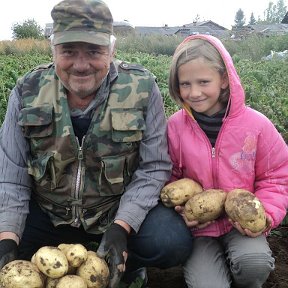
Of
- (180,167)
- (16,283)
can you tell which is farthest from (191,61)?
(16,283)

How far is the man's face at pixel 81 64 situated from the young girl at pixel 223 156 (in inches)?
17.9

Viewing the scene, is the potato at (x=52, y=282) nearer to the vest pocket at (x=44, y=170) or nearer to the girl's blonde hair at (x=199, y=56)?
the vest pocket at (x=44, y=170)

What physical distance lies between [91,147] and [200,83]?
2.42ft

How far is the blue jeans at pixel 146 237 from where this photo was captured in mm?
2740

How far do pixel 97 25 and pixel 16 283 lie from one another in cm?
142

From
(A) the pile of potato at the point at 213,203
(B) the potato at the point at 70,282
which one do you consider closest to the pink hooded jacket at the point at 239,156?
(A) the pile of potato at the point at 213,203

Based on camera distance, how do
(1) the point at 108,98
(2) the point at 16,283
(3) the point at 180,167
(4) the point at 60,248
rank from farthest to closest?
(3) the point at 180,167 → (1) the point at 108,98 → (4) the point at 60,248 → (2) the point at 16,283

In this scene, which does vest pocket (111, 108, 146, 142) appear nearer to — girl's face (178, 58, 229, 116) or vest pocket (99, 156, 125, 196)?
vest pocket (99, 156, 125, 196)

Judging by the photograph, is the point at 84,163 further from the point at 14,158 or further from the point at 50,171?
the point at 14,158

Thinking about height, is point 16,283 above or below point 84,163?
below

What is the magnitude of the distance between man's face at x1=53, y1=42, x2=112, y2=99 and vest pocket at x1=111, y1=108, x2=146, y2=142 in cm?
22

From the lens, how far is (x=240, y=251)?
2.67 meters

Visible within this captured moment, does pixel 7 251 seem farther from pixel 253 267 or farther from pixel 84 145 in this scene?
pixel 253 267

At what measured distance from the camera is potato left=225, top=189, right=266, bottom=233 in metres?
2.58
